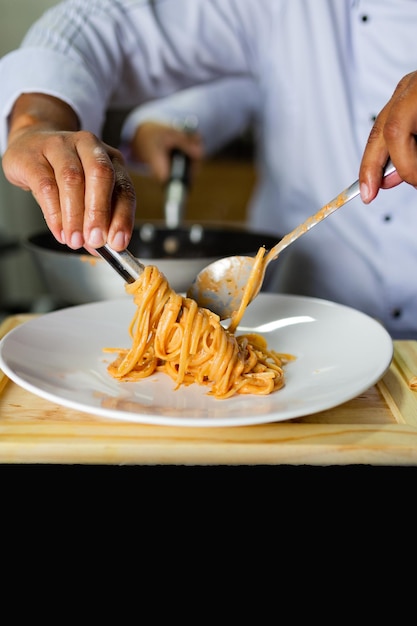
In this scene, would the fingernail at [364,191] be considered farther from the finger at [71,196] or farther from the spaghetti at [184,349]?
the finger at [71,196]

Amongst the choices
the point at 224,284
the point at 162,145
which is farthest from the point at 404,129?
the point at 162,145

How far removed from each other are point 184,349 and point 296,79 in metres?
0.96

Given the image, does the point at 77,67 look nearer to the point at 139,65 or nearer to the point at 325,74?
the point at 139,65

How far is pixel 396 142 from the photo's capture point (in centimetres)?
86

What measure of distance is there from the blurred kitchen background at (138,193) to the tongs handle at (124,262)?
5.87 feet

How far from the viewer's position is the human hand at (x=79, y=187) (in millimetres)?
893

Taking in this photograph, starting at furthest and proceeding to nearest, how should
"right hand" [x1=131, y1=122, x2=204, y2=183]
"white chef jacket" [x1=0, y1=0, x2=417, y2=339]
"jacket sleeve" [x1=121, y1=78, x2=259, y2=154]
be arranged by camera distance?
"jacket sleeve" [x1=121, y1=78, x2=259, y2=154] < "right hand" [x1=131, y1=122, x2=204, y2=183] < "white chef jacket" [x1=0, y1=0, x2=417, y2=339]

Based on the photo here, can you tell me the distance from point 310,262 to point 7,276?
2.02 metres

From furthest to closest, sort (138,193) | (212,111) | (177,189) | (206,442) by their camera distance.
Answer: (138,193), (212,111), (177,189), (206,442)

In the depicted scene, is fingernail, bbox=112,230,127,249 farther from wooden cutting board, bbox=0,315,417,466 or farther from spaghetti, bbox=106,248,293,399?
→ wooden cutting board, bbox=0,315,417,466

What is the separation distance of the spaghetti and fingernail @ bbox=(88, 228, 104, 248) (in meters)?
0.11

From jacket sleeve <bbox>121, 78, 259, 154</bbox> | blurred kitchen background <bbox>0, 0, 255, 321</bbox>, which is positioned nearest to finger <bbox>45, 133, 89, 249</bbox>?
jacket sleeve <bbox>121, 78, 259, 154</bbox>

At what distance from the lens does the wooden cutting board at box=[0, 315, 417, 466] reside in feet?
2.48

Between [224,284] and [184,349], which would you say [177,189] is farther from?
[184,349]
